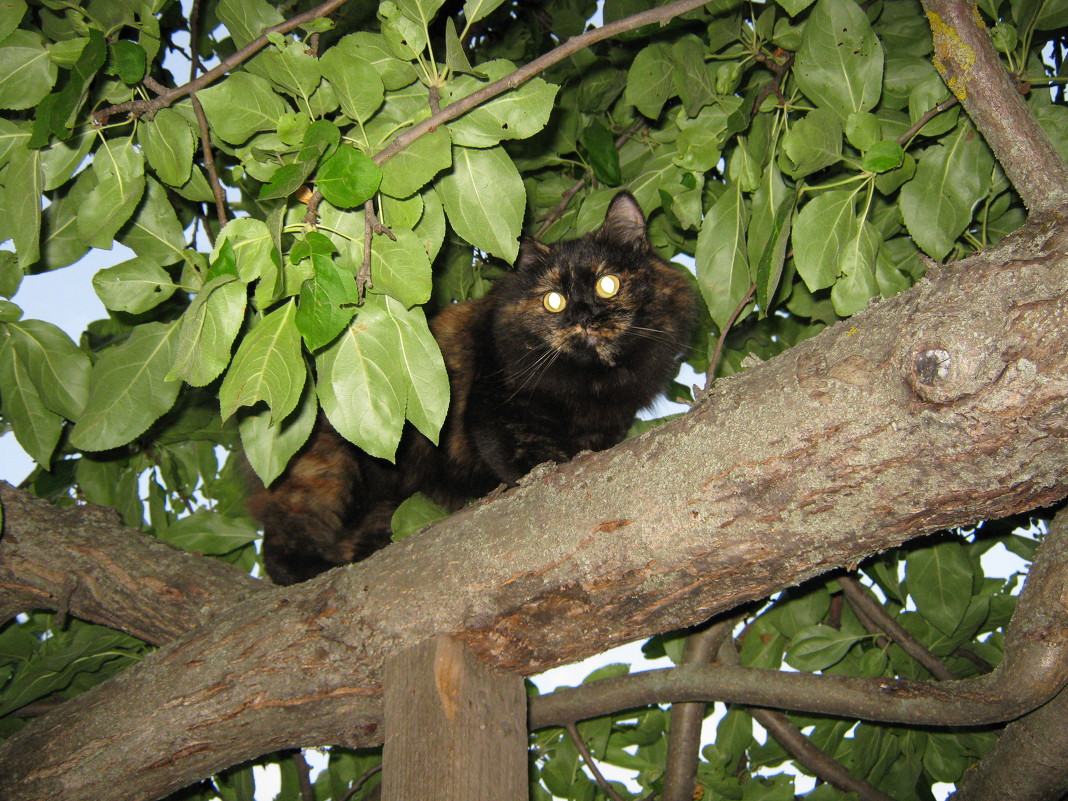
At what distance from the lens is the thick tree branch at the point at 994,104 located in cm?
116

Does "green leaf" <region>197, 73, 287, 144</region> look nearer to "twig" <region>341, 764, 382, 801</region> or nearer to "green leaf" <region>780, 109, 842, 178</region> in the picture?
"green leaf" <region>780, 109, 842, 178</region>

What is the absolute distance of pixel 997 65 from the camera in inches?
52.2

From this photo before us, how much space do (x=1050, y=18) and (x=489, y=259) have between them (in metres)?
1.97

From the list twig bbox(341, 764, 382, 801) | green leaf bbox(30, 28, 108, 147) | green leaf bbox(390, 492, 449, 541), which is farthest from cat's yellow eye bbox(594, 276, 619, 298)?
twig bbox(341, 764, 382, 801)

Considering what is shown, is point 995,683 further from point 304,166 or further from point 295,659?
point 304,166

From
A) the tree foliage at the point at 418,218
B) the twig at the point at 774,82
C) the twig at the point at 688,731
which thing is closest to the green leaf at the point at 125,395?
the tree foliage at the point at 418,218

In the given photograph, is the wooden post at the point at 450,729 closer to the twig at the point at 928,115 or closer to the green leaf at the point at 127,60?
the green leaf at the point at 127,60

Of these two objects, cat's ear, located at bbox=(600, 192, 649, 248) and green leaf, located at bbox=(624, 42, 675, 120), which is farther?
cat's ear, located at bbox=(600, 192, 649, 248)

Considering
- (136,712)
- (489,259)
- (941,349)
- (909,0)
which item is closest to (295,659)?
(136,712)

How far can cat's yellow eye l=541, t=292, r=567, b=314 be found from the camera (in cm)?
264

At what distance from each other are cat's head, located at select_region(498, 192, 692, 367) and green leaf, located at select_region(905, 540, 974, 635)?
107 cm

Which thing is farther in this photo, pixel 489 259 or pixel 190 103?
pixel 489 259

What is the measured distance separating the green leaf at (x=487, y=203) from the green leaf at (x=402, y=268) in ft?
0.38

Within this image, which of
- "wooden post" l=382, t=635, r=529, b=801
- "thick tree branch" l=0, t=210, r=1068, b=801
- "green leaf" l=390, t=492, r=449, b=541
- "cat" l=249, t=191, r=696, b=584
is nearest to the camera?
"thick tree branch" l=0, t=210, r=1068, b=801
